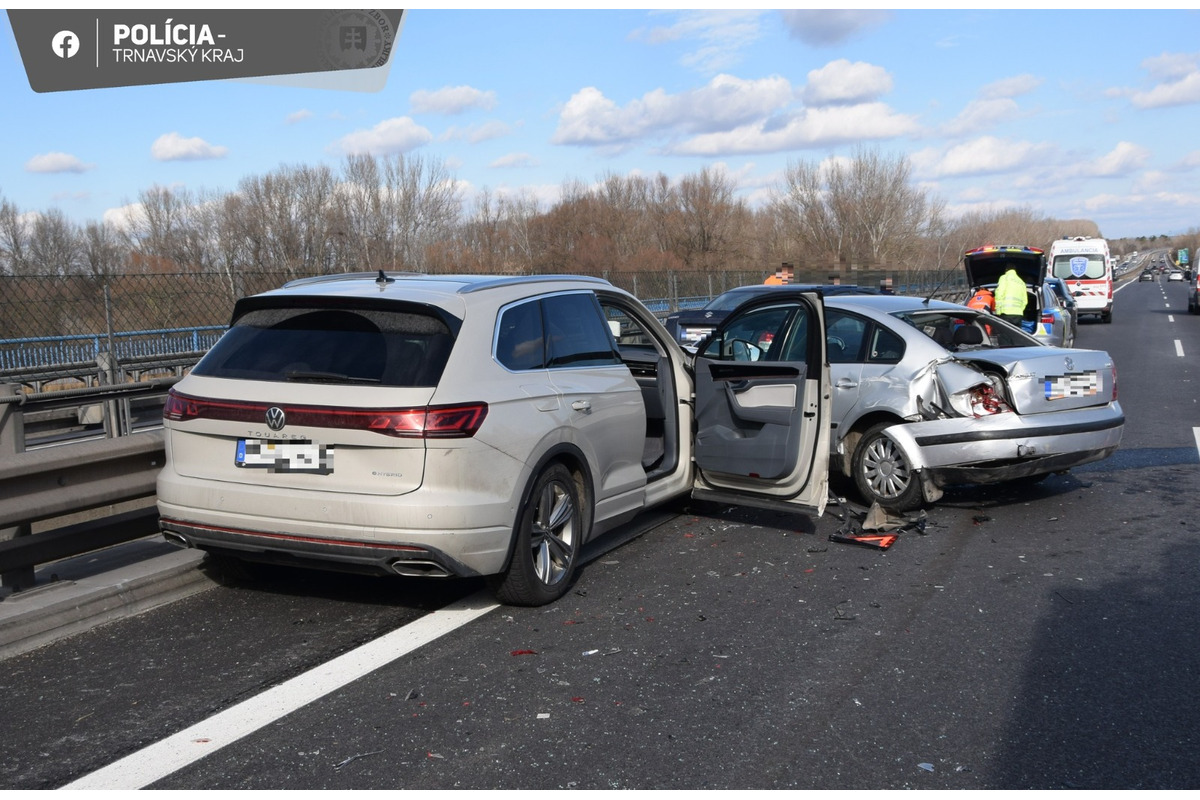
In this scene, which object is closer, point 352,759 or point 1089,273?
point 352,759

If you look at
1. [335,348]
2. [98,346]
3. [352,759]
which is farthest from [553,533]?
[98,346]

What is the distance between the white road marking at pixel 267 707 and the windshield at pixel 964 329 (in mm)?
4480

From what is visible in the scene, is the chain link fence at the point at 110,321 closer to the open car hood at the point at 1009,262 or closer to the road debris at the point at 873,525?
the road debris at the point at 873,525

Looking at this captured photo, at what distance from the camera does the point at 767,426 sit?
22.7ft

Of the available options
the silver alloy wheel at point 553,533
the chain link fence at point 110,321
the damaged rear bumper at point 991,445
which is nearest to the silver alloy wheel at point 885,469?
the damaged rear bumper at point 991,445

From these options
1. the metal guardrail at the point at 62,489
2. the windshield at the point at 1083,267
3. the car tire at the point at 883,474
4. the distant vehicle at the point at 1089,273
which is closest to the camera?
the metal guardrail at the point at 62,489

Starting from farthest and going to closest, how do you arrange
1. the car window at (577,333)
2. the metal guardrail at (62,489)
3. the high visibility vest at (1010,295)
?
the high visibility vest at (1010,295), the car window at (577,333), the metal guardrail at (62,489)

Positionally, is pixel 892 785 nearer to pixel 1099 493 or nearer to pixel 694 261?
pixel 1099 493

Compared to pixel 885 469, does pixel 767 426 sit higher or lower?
higher

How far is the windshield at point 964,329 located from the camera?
827cm

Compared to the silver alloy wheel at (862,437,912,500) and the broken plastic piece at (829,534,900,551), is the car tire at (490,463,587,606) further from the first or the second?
the silver alloy wheel at (862,437,912,500)

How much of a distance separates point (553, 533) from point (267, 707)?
6.12ft

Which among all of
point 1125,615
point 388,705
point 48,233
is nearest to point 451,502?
point 388,705

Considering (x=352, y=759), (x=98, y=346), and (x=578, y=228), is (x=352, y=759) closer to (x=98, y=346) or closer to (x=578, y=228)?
(x=98, y=346)
